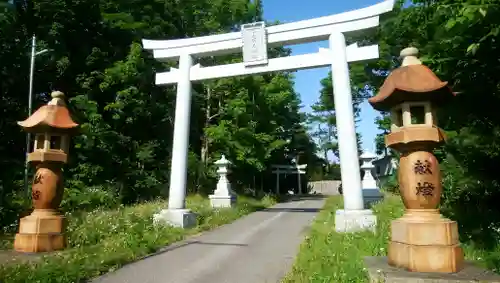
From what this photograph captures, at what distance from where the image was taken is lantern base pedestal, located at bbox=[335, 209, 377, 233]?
9484 mm

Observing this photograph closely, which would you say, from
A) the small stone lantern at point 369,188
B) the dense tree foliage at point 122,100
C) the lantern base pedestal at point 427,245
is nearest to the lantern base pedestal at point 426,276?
the lantern base pedestal at point 427,245

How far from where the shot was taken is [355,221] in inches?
378

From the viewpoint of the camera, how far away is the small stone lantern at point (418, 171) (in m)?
5.23

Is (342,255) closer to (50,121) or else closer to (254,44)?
(50,121)

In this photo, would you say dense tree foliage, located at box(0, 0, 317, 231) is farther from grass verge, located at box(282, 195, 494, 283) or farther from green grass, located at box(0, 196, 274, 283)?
grass verge, located at box(282, 195, 494, 283)

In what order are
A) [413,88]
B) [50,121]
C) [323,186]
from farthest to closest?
[323,186], [50,121], [413,88]

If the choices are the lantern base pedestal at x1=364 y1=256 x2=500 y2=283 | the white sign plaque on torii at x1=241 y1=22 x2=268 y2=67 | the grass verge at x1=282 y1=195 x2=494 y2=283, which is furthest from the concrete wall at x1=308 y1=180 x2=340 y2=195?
the lantern base pedestal at x1=364 y1=256 x2=500 y2=283

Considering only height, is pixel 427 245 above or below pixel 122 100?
below

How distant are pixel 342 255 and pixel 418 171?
2.10m

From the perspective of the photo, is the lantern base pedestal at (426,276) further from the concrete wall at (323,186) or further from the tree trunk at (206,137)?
the concrete wall at (323,186)

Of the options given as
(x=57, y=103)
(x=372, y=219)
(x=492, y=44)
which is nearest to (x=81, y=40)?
(x=57, y=103)

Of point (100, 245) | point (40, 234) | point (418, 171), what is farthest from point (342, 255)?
point (40, 234)

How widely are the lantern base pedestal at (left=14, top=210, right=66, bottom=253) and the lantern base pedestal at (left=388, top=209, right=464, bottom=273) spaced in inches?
246

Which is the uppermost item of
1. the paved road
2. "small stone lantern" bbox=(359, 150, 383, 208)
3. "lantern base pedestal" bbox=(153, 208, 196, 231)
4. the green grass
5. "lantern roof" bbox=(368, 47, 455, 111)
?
"lantern roof" bbox=(368, 47, 455, 111)
